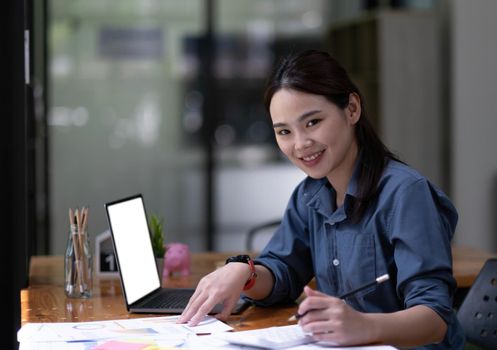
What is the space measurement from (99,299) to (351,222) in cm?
71

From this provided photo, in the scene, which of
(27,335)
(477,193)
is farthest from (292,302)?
(477,193)

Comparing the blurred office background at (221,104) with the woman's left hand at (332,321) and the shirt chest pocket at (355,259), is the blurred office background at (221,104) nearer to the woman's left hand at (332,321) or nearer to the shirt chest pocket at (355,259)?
the shirt chest pocket at (355,259)

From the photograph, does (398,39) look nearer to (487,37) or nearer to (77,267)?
(487,37)

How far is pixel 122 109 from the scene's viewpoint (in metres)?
5.91

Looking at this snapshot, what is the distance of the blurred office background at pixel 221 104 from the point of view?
19.1 feet

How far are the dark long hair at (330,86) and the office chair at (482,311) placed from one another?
0.43 metres

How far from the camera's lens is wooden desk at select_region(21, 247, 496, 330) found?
2160 millimetres

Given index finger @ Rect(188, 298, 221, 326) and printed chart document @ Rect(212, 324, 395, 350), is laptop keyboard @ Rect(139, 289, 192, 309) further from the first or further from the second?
printed chart document @ Rect(212, 324, 395, 350)

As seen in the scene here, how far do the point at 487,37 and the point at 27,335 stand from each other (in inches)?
178

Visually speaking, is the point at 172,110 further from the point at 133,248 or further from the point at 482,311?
the point at 482,311

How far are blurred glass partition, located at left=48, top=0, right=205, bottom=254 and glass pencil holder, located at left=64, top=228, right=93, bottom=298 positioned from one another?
330cm

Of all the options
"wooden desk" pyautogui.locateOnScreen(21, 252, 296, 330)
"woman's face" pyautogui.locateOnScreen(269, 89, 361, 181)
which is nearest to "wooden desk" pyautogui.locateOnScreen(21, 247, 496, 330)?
"wooden desk" pyautogui.locateOnScreen(21, 252, 296, 330)

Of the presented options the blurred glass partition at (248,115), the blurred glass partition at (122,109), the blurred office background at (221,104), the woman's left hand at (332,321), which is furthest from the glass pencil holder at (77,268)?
the blurred glass partition at (248,115)

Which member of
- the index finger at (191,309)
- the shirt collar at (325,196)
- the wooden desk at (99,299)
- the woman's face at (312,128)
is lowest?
the wooden desk at (99,299)
